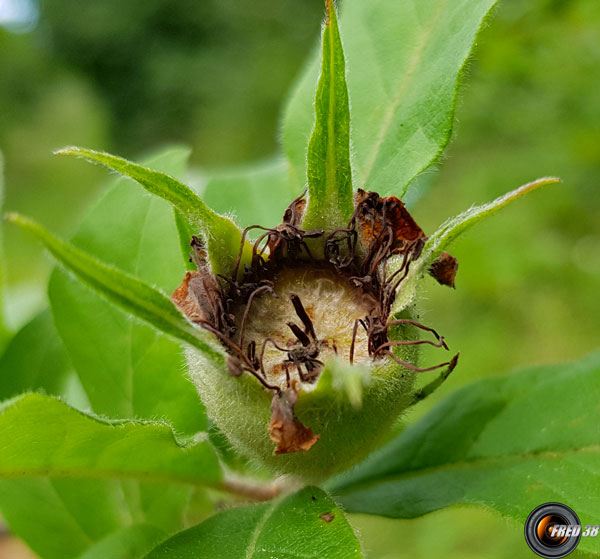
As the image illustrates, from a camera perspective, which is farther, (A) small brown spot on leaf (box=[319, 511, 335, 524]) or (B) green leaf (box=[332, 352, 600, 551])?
(B) green leaf (box=[332, 352, 600, 551])

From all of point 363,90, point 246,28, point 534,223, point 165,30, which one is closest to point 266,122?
point 246,28

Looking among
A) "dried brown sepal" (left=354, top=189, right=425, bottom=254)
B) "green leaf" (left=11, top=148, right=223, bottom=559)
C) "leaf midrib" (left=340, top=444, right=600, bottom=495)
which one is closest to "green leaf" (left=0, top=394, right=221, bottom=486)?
"green leaf" (left=11, top=148, right=223, bottom=559)

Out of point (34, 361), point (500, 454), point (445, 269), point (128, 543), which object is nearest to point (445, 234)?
point (445, 269)

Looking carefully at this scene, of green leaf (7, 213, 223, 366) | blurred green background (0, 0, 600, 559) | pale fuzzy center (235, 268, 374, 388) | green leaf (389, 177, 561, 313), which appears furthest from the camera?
blurred green background (0, 0, 600, 559)

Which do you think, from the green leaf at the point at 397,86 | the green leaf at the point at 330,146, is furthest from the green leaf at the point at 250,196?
the green leaf at the point at 330,146

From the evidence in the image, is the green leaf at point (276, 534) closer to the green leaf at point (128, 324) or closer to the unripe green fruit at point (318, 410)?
the unripe green fruit at point (318, 410)

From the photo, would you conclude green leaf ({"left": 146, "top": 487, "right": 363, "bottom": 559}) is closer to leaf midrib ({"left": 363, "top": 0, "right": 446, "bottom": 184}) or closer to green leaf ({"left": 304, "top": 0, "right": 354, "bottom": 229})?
green leaf ({"left": 304, "top": 0, "right": 354, "bottom": 229})

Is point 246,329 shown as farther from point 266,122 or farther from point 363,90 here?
point 266,122
